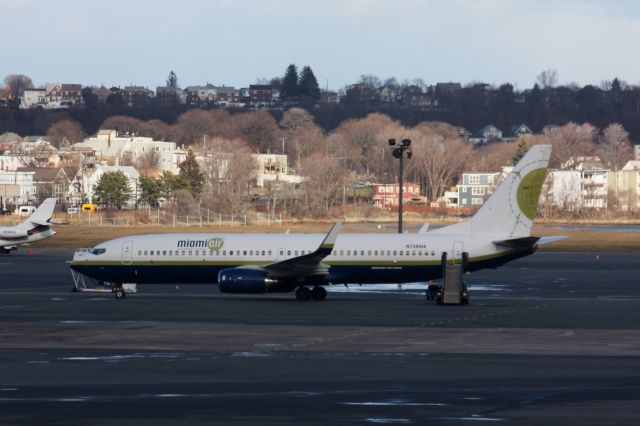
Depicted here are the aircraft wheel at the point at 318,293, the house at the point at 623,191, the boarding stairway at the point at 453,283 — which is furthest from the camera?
the house at the point at 623,191

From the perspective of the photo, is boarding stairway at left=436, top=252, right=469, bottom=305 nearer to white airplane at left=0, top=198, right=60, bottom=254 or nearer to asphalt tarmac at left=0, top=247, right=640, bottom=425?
asphalt tarmac at left=0, top=247, right=640, bottom=425

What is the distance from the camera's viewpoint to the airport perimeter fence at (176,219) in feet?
418

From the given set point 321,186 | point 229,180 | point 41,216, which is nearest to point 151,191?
point 229,180

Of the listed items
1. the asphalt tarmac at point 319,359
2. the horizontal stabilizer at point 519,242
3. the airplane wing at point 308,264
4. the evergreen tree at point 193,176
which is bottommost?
the asphalt tarmac at point 319,359

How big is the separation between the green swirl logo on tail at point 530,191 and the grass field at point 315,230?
127 ft

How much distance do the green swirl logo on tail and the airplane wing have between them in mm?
7741

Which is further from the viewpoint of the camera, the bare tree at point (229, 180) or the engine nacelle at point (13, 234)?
the bare tree at point (229, 180)

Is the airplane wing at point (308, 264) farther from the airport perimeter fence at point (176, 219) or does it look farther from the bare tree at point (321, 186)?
the bare tree at point (321, 186)

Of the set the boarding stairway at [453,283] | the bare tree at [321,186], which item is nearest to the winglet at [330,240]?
the boarding stairway at [453,283]

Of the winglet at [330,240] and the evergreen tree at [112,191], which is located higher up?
the evergreen tree at [112,191]

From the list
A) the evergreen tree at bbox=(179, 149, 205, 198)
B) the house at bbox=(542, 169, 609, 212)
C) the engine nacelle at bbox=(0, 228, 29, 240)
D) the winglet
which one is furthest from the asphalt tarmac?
the evergreen tree at bbox=(179, 149, 205, 198)

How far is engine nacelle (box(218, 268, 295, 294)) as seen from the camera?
4909 centimetres

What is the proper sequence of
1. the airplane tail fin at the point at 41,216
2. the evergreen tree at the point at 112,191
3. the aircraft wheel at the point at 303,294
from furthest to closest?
the evergreen tree at the point at 112,191 → the airplane tail fin at the point at 41,216 → the aircraft wheel at the point at 303,294

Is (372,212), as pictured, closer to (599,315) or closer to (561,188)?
(561,188)
